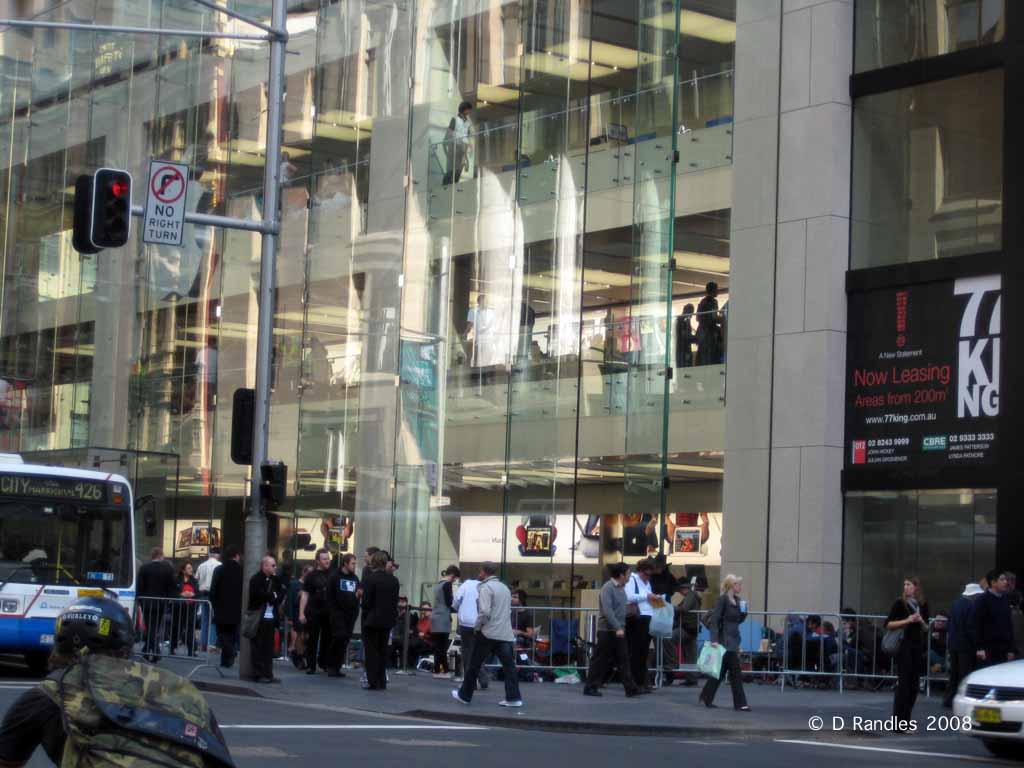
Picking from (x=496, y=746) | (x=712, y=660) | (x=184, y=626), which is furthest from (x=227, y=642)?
(x=496, y=746)

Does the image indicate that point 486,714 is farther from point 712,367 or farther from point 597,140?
point 597,140

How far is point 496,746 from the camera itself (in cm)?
1434

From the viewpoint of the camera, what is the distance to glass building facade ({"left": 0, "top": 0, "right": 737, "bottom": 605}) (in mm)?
27375

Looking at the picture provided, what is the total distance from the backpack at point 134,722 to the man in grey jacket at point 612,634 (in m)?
15.8

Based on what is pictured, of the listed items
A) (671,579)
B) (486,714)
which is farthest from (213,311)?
(486,714)

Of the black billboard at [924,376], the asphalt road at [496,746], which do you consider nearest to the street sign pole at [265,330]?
the asphalt road at [496,746]

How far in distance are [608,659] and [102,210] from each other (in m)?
8.29

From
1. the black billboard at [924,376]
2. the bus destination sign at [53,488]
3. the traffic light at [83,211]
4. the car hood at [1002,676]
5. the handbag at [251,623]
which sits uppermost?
the traffic light at [83,211]

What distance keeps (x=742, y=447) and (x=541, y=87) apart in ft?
26.7

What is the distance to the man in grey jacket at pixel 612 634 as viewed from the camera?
19750 millimetres

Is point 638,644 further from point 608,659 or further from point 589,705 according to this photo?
point 589,705

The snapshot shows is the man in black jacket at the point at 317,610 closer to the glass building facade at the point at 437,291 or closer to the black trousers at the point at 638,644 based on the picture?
the glass building facade at the point at 437,291

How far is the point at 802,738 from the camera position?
16375 millimetres

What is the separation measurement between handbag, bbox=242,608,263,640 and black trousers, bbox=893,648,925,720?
27.0 ft
